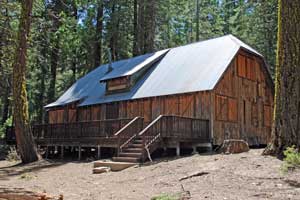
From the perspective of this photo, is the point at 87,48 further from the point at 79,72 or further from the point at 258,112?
the point at 258,112

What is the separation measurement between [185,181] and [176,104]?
33.2ft

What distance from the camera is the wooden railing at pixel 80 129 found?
67.4 feet

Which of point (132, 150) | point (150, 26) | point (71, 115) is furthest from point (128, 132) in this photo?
point (150, 26)

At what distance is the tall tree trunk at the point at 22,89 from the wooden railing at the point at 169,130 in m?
6.62

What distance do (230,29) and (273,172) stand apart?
127 feet

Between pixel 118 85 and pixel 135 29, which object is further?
pixel 135 29

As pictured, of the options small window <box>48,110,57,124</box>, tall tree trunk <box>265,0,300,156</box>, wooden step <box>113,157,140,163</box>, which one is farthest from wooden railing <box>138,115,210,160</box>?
small window <box>48,110,57,124</box>

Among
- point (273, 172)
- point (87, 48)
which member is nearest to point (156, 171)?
point (273, 172)

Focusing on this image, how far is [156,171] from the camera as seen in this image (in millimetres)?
13922

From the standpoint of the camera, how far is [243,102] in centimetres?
2297

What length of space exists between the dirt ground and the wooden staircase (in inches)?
53.7

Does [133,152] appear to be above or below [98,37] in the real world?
below

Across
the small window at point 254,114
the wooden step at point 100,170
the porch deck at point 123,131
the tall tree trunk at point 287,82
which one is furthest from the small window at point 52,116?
the tall tree trunk at point 287,82

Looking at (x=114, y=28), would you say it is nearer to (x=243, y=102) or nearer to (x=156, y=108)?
(x=156, y=108)
